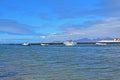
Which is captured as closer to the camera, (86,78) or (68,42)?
(86,78)

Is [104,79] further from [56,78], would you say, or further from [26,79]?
[26,79]

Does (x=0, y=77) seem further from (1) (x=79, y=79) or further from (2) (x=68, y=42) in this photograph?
(2) (x=68, y=42)

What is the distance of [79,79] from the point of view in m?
21.0

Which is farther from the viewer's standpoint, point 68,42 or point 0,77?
point 68,42

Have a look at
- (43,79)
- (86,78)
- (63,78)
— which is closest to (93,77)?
(86,78)

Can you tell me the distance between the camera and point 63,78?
70.3ft

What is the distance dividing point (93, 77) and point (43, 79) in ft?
12.6

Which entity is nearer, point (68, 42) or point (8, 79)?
point (8, 79)

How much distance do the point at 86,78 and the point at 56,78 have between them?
2243 millimetres

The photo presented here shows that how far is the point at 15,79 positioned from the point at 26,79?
0.79m

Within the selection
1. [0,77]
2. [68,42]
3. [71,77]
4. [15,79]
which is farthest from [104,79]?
[68,42]

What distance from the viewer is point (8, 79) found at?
20859mm

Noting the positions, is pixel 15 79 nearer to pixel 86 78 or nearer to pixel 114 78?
pixel 86 78

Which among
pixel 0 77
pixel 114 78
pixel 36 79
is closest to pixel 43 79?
pixel 36 79
